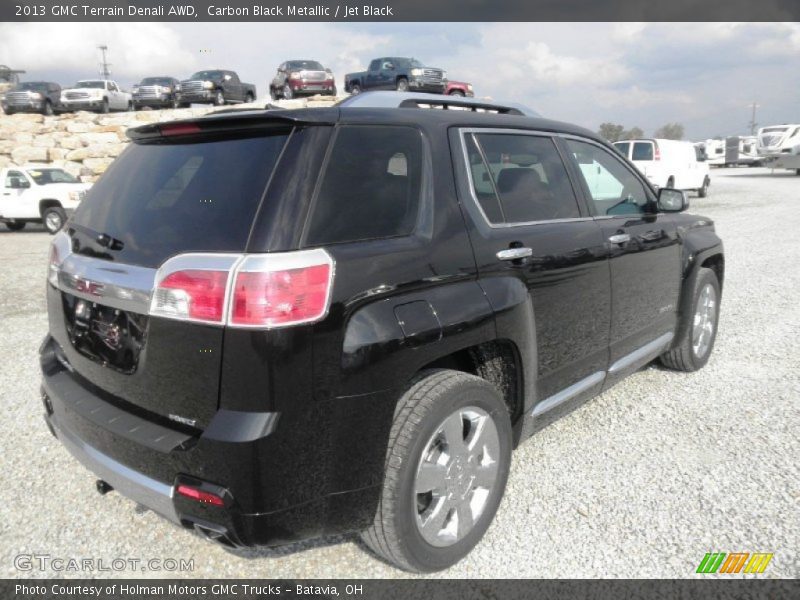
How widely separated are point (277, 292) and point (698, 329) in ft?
12.5

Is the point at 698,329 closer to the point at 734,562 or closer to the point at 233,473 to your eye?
the point at 734,562

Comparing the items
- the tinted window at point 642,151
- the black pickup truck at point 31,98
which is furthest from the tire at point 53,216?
the tinted window at point 642,151

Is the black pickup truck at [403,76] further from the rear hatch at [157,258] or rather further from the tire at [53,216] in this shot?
the rear hatch at [157,258]

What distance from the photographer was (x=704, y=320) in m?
4.59

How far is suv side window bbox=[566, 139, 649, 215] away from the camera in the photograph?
3.42 metres

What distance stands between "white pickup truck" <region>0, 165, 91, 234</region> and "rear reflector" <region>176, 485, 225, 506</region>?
1632 cm

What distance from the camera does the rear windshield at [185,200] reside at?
6.50ft

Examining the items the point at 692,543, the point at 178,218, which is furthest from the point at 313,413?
the point at 692,543

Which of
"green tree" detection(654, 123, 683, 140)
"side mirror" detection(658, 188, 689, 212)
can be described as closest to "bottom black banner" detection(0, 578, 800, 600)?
"side mirror" detection(658, 188, 689, 212)

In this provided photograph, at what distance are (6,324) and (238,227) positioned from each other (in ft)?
18.8

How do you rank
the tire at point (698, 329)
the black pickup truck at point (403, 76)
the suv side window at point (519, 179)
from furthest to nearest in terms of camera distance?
the black pickup truck at point (403, 76)
the tire at point (698, 329)
the suv side window at point (519, 179)

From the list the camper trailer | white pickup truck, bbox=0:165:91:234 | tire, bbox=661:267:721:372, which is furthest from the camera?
the camper trailer

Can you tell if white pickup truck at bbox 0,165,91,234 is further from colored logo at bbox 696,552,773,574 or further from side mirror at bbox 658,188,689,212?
colored logo at bbox 696,552,773,574

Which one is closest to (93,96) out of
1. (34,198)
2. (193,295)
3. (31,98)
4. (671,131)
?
(31,98)
